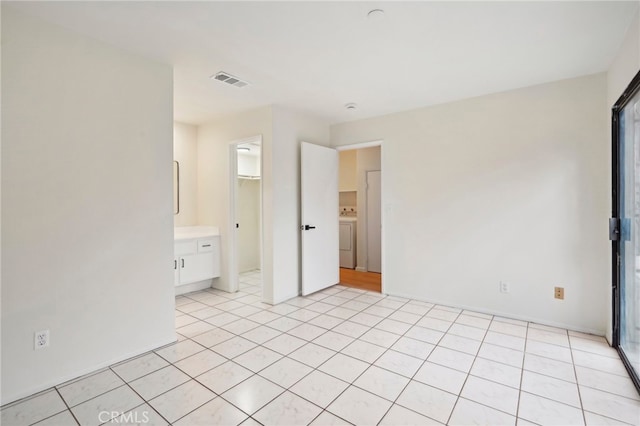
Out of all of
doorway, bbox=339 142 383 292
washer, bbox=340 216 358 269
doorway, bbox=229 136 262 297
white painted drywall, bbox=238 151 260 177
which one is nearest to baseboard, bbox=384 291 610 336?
doorway, bbox=339 142 383 292

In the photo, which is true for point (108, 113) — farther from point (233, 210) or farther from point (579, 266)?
point (579, 266)

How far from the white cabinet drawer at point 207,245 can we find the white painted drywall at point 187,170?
1.91 feet

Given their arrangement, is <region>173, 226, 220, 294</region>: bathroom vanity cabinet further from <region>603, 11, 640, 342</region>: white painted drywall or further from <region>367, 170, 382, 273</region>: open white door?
Answer: <region>603, 11, 640, 342</region>: white painted drywall

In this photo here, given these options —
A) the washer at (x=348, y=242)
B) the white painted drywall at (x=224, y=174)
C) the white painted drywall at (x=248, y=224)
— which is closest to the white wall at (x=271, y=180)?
the white painted drywall at (x=224, y=174)

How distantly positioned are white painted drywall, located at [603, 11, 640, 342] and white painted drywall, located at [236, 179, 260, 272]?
189 inches

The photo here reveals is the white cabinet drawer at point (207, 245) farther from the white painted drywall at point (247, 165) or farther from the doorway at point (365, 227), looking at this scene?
the doorway at point (365, 227)

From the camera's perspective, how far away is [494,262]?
337cm

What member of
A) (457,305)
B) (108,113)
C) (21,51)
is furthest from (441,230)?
(21,51)

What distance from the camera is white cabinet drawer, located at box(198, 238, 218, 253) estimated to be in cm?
412

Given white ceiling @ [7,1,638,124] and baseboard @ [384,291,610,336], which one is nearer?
white ceiling @ [7,1,638,124]

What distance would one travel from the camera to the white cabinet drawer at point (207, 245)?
4.12 m

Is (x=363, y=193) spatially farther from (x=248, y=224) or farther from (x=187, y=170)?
(x=187, y=170)

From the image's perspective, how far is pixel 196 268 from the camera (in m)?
4.11

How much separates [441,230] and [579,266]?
130 centimetres
